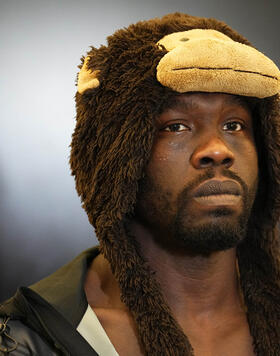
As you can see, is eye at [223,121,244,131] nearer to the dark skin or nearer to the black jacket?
the dark skin

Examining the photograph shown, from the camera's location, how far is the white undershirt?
1004 mm

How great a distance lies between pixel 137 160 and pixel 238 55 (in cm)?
24

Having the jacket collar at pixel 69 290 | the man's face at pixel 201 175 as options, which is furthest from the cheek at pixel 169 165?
the jacket collar at pixel 69 290

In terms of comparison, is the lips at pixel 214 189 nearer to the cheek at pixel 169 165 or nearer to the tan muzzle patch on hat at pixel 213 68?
the cheek at pixel 169 165

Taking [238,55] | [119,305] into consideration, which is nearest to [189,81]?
[238,55]

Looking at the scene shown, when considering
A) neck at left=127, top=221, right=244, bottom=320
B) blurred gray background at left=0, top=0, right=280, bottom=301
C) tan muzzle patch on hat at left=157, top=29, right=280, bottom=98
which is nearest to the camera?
tan muzzle patch on hat at left=157, top=29, right=280, bottom=98

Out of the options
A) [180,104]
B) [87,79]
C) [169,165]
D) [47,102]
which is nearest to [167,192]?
[169,165]

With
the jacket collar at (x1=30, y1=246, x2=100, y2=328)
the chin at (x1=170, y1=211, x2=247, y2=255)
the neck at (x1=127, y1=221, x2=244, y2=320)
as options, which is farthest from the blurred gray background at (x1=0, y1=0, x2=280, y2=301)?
the chin at (x1=170, y1=211, x2=247, y2=255)

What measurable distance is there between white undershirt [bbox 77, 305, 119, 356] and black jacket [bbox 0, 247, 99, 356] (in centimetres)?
1

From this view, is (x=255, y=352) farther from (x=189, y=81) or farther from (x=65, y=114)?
(x=65, y=114)

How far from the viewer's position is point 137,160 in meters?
1.00

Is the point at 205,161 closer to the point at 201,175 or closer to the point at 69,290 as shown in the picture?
the point at 201,175

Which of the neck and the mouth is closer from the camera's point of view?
the mouth

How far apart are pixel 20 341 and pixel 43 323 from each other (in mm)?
50
